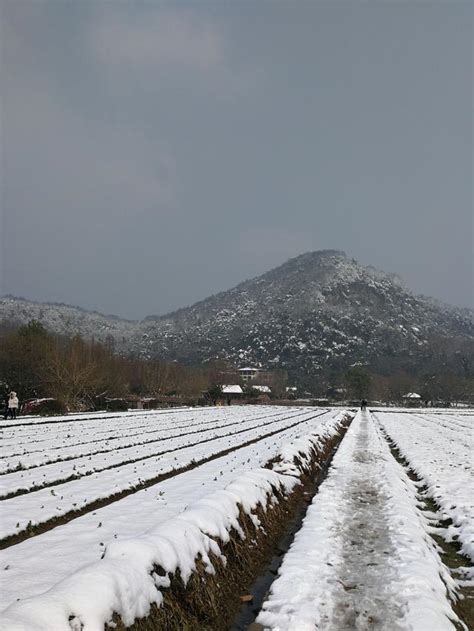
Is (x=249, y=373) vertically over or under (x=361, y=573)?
over

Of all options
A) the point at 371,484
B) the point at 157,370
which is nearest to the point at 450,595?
the point at 371,484

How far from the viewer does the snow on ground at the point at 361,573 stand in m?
5.89

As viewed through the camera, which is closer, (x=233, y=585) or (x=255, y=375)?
(x=233, y=585)

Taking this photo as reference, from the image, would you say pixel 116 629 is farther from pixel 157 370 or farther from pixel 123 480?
pixel 157 370

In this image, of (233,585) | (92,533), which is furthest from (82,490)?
(233,585)

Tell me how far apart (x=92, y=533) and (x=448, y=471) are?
12.6 metres

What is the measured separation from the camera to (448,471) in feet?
52.1

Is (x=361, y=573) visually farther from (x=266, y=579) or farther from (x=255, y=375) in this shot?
(x=255, y=375)

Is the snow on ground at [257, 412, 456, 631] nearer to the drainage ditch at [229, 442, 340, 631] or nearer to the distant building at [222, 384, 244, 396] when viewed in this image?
the drainage ditch at [229, 442, 340, 631]

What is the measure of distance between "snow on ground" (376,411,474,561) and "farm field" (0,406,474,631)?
0.07m

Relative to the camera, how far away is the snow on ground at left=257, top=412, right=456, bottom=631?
232 inches

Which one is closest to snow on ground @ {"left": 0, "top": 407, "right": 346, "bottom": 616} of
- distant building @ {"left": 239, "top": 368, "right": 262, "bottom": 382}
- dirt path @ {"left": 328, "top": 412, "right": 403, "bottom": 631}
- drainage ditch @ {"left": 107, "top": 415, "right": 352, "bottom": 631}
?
drainage ditch @ {"left": 107, "top": 415, "right": 352, "bottom": 631}

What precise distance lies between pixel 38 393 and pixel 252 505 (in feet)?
143

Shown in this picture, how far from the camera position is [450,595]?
6.76 m
